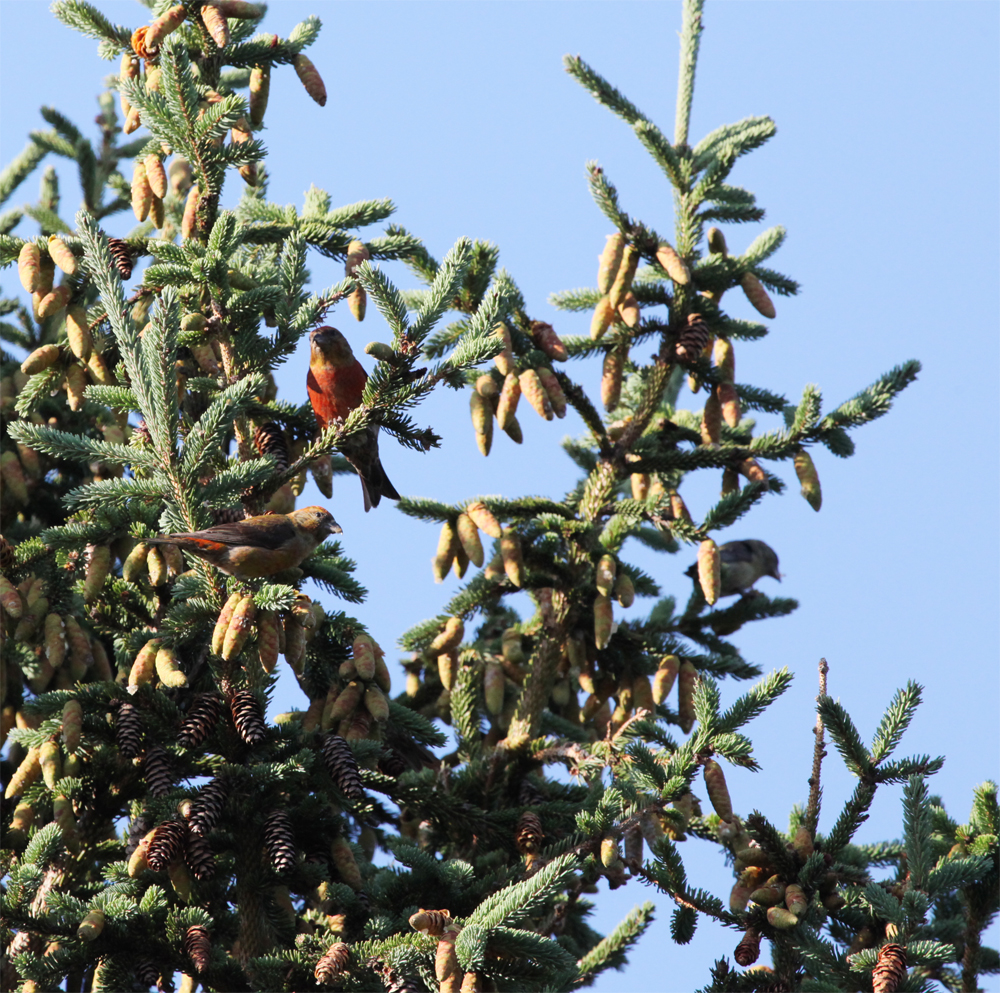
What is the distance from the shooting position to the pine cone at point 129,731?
3500 mm

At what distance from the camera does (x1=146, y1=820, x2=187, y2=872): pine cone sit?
3.22 m

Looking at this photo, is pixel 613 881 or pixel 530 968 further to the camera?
pixel 613 881

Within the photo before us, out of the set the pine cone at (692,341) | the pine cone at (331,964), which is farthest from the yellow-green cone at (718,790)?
the pine cone at (692,341)

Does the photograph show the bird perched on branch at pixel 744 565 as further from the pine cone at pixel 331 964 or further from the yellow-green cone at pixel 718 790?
the pine cone at pixel 331 964

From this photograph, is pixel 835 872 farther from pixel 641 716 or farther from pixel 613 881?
pixel 641 716

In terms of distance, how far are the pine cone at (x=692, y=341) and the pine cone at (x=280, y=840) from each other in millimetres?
2367

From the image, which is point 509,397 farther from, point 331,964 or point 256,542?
point 331,964

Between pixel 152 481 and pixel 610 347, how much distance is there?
91.6 inches

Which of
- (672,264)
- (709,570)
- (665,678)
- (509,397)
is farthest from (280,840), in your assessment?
(672,264)

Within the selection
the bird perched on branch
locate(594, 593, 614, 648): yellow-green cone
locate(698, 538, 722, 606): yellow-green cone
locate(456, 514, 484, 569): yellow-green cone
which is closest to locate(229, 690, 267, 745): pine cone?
locate(456, 514, 484, 569): yellow-green cone

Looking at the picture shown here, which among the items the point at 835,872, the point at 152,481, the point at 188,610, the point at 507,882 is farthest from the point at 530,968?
the point at 152,481

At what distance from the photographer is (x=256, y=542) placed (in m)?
3.39

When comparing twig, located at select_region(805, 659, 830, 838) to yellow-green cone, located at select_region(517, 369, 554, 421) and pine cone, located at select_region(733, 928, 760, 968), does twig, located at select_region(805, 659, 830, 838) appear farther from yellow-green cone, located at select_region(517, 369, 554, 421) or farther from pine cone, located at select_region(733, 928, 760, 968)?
yellow-green cone, located at select_region(517, 369, 554, 421)

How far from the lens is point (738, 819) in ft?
12.1
